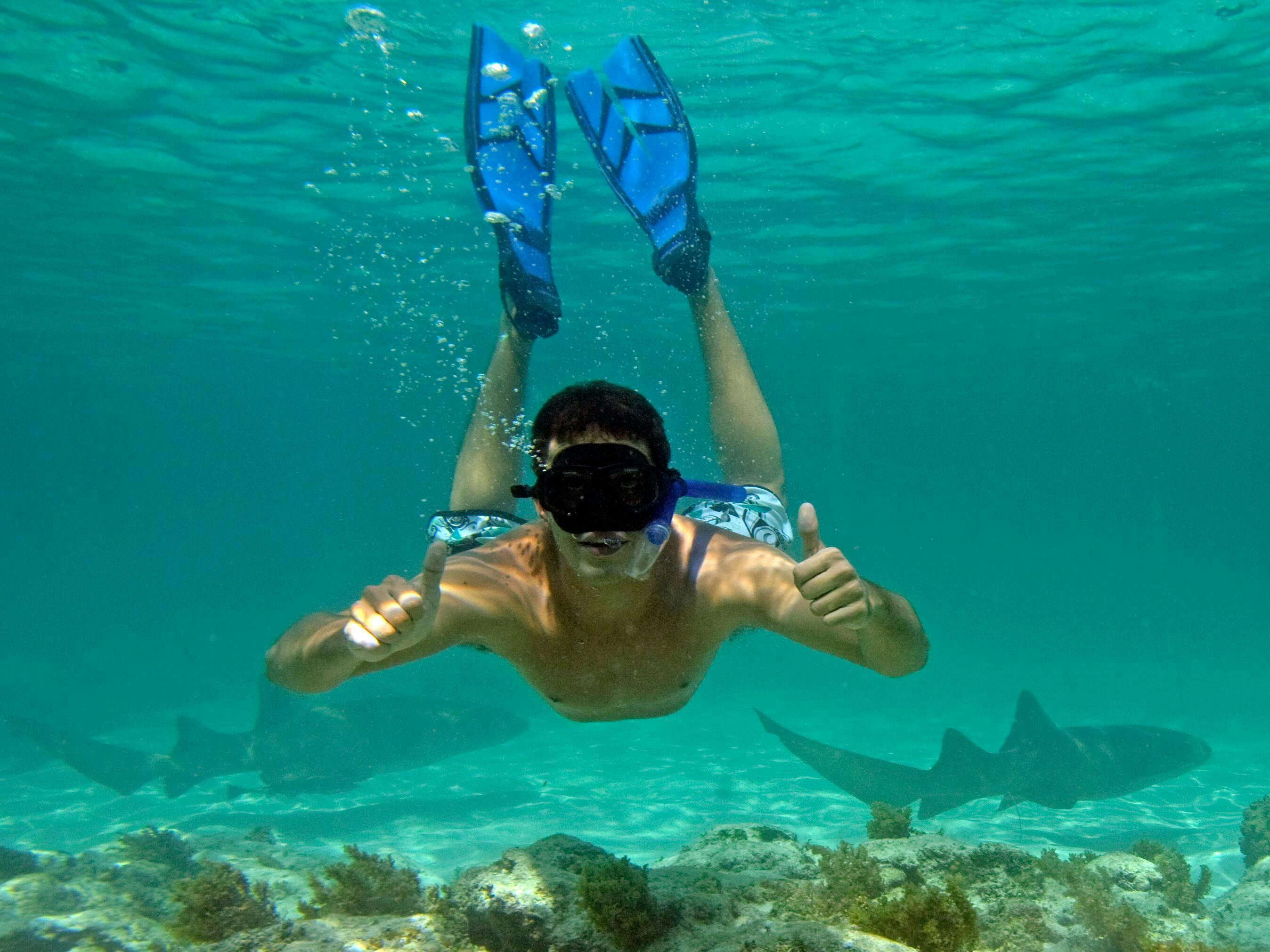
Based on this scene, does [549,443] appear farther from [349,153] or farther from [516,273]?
[349,153]

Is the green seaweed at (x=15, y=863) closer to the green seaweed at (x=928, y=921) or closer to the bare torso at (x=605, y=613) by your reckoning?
the bare torso at (x=605, y=613)

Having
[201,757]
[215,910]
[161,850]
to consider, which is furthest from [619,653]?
[201,757]

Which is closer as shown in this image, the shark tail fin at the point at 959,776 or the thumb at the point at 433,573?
the thumb at the point at 433,573

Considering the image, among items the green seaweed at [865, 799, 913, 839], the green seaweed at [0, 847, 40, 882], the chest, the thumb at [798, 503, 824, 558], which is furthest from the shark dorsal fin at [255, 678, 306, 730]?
the thumb at [798, 503, 824, 558]

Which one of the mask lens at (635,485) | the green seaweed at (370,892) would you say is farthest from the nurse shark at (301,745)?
the mask lens at (635,485)

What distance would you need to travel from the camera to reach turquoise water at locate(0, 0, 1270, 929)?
15125 mm

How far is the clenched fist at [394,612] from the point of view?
3314 mm

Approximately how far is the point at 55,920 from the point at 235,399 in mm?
59210

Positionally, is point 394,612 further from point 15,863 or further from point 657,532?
point 15,863

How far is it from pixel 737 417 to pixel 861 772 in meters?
6.34

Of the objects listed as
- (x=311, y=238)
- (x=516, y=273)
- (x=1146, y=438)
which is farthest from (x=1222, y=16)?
(x=1146, y=438)

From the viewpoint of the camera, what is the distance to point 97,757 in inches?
694

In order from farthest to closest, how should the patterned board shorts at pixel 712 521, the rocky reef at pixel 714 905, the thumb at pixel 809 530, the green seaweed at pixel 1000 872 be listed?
the patterned board shorts at pixel 712 521, the green seaweed at pixel 1000 872, the rocky reef at pixel 714 905, the thumb at pixel 809 530

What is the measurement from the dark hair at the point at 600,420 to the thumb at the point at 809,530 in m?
0.80
